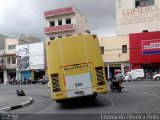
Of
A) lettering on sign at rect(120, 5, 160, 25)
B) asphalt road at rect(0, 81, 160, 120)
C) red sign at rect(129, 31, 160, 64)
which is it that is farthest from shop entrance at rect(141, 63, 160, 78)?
asphalt road at rect(0, 81, 160, 120)

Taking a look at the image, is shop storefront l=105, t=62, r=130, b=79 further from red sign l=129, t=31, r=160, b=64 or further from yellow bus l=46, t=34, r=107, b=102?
yellow bus l=46, t=34, r=107, b=102

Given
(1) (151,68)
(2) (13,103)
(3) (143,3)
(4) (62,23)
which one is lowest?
(2) (13,103)

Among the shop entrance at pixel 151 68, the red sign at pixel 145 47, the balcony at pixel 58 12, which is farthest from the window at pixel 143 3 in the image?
the balcony at pixel 58 12

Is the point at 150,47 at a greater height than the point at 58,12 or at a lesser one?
lesser

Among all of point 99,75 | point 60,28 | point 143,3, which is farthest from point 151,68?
point 99,75

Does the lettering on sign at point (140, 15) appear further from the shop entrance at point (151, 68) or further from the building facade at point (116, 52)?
the shop entrance at point (151, 68)

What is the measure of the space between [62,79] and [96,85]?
5.31ft

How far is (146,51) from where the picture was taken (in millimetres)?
58750

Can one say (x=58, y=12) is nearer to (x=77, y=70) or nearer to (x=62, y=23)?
(x=62, y=23)

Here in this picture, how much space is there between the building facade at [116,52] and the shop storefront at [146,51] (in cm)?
156

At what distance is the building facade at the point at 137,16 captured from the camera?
63.2 meters

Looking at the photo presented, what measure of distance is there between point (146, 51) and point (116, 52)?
5.63 meters

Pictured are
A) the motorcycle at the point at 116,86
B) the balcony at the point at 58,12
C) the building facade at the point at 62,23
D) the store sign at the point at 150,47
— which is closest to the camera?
the motorcycle at the point at 116,86

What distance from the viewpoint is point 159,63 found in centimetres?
5841
